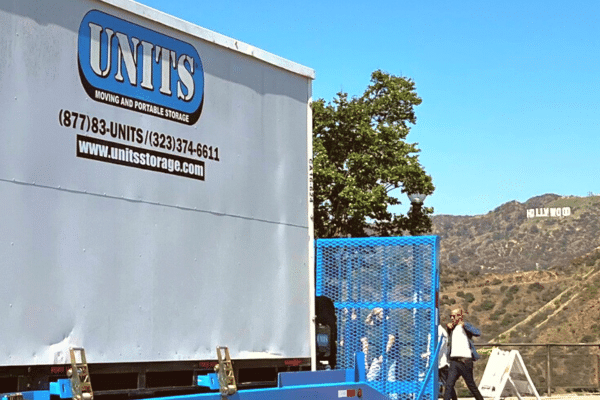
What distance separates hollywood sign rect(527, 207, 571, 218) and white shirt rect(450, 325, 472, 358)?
112 meters

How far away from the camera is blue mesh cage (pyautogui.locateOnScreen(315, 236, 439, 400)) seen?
9617 mm

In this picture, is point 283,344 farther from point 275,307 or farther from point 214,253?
A: point 214,253

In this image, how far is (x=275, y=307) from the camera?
27.3 feet

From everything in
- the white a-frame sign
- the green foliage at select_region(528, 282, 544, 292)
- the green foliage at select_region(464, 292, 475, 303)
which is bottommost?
the white a-frame sign

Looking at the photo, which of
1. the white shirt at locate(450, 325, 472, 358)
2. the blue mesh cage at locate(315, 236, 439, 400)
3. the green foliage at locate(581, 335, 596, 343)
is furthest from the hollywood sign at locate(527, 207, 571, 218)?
the blue mesh cage at locate(315, 236, 439, 400)

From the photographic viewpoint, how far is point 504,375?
57.2 ft

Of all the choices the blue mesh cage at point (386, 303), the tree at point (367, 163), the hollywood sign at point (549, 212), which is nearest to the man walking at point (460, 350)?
the blue mesh cage at point (386, 303)

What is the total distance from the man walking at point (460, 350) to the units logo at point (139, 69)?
8256 mm

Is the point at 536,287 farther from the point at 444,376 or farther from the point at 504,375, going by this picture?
the point at 444,376

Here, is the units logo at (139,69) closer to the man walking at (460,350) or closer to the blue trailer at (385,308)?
the blue trailer at (385,308)

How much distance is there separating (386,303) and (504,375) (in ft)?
27.4

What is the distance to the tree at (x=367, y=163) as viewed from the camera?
33.1 meters

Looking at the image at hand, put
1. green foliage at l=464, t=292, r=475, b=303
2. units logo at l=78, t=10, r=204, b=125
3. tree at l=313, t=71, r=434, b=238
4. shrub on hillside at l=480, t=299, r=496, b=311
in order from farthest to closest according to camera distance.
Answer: shrub on hillside at l=480, t=299, r=496, b=311
green foliage at l=464, t=292, r=475, b=303
tree at l=313, t=71, r=434, b=238
units logo at l=78, t=10, r=204, b=125

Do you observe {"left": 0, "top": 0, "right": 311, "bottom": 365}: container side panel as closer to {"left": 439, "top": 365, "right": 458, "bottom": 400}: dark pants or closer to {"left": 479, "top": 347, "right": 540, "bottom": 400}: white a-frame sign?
{"left": 439, "top": 365, "right": 458, "bottom": 400}: dark pants
